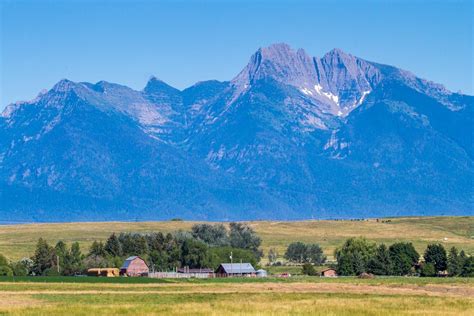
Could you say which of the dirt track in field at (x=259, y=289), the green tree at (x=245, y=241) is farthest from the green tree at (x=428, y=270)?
the green tree at (x=245, y=241)

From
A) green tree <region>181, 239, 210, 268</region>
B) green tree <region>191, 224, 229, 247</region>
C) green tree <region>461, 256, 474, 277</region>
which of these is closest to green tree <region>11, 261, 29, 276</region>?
green tree <region>181, 239, 210, 268</region>

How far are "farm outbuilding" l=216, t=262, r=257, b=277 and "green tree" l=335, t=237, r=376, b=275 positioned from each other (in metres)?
12.3

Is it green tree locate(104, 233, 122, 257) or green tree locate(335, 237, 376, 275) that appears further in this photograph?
green tree locate(104, 233, 122, 257)

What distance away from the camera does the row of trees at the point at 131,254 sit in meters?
151

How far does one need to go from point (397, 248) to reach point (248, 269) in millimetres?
20941

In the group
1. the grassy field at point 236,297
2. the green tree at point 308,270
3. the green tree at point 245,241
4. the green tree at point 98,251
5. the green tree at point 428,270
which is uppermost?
the green tree at point 245,241

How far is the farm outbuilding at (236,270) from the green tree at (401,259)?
63.5ft

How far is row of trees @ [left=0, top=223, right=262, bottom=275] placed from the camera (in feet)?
496

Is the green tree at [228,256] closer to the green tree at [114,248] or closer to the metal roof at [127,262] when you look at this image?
the green tree at [114,248]

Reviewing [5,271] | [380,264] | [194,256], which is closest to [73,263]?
[5,271]

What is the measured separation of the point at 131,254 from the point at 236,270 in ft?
58.2

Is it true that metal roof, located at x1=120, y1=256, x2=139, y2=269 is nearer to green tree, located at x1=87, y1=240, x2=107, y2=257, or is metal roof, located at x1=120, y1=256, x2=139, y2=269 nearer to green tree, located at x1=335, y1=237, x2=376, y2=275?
green tree, located at x1=87, y1=240, x2=107, y2=257

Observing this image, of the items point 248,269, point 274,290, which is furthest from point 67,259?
point 274,290

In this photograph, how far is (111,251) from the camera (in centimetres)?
16538
